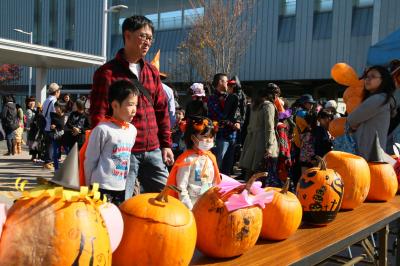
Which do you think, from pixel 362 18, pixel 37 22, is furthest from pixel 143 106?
pixel 37 22

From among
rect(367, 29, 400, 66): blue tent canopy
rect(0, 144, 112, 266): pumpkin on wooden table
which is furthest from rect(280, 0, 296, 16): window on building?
rect(0, 144, 112, 266): pumpkin on wooden table

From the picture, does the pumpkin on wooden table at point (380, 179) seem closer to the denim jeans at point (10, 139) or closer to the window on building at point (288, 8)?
the denim jeans at point (10, 139)

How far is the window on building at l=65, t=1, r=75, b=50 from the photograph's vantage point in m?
30.0

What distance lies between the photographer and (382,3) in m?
17.6

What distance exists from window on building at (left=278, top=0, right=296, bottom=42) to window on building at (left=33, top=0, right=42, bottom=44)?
760 inches

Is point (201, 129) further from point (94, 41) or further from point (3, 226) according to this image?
point (94, 41)

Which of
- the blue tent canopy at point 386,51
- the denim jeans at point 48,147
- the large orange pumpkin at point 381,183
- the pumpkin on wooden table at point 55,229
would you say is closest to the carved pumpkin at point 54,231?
the pumpkin on wooden table at point 55,229

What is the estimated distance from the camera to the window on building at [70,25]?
30.0 m

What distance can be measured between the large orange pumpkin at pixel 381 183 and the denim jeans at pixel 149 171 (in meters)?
1.46

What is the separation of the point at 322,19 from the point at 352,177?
1804cm

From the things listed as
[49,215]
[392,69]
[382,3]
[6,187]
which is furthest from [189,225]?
[382,3]

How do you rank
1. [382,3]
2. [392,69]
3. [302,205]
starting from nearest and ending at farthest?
[302,205], [392,69], [382,3]

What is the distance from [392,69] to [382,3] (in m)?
14.0

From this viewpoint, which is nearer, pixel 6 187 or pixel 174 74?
pixel 6 187
